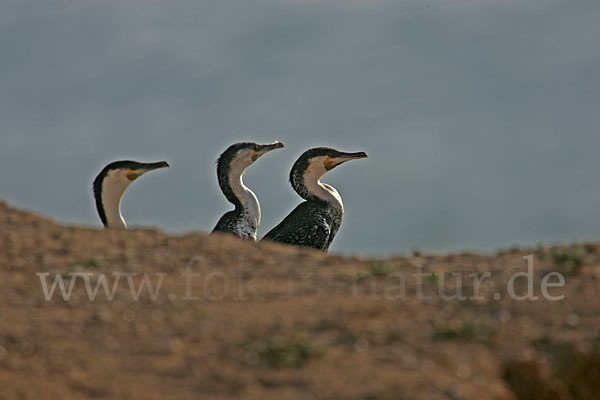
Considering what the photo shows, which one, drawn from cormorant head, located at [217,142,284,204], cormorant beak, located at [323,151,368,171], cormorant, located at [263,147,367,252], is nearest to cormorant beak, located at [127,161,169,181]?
cormorant head, located at [217,142,284,204]

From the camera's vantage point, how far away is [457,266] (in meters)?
9.50

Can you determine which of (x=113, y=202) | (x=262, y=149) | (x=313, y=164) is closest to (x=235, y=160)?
(x=262, y=149)

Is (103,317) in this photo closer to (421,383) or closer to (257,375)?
(257,375)

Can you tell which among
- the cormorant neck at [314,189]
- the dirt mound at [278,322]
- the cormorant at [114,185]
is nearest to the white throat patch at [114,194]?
the cormorant at [114,185]

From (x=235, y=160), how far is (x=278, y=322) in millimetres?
8704

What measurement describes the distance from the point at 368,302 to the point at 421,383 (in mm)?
1476

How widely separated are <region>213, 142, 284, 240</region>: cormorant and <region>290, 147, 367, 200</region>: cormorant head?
58cm

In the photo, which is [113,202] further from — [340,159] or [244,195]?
[340,159]

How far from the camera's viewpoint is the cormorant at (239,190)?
50.1 feet

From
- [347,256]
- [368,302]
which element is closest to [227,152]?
[347,256]

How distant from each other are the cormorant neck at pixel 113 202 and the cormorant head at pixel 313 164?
240 centimetres

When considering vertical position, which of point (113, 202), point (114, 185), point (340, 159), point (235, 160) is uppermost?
point (340, 159)

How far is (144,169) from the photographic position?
15.6m

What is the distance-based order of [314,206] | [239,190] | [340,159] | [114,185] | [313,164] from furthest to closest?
1. [340,159]
2. [313,164]
3. [239,190]
4. [314,206]
5. [114,185]
